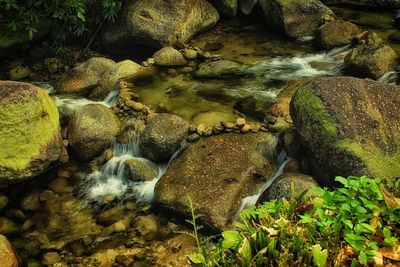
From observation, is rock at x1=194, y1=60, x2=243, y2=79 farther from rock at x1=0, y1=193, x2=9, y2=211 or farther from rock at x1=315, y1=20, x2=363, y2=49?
rock at x1=0, y1=193, x2=9, y2=211

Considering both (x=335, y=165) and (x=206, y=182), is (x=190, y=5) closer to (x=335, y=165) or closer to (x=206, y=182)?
→ (x=206, y=182)

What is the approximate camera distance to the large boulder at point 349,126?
18.5ft

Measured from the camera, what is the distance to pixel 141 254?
5793 mm

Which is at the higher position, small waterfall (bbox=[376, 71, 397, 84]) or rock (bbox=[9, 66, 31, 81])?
small waterfall (bbox=[376, 71, 397, 84])

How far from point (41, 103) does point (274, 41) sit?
6.48 m

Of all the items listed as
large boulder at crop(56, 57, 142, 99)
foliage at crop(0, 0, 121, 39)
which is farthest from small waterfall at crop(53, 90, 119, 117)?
foliage at crop(0, 0, 121, 39)

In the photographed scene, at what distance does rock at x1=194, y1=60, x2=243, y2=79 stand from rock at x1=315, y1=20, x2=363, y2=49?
224 centimetres

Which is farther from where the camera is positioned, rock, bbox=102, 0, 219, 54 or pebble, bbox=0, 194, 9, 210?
rock, bbox=102, 0, 219, 54

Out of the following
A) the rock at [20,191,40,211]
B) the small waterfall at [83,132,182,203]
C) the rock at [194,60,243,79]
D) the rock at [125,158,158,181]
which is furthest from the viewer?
the rock at [194,60,243,79]

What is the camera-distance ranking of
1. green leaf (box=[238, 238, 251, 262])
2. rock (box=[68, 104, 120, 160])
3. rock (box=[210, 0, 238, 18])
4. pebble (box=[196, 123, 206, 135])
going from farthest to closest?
rock (box=[210, 0, 238, 18])
rock (box=[68, 104, 120, 160])
pebble (box=[196, 123, 206, 135])
green leaf (box=[238, 238, 251, 262])

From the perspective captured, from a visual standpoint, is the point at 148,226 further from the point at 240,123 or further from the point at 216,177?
the point at 240,123

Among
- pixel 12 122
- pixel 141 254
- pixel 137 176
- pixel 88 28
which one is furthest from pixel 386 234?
pixel 88 28

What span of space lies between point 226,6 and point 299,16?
2.22 meters

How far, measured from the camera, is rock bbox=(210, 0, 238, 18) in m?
12.0
